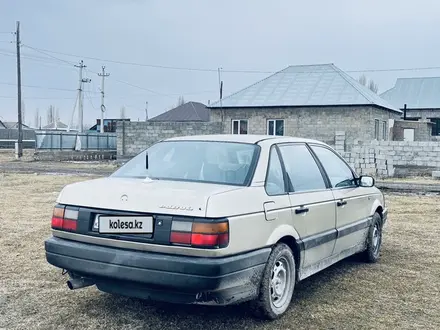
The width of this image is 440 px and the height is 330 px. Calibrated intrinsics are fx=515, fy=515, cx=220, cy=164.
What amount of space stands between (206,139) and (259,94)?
23234 millimetres

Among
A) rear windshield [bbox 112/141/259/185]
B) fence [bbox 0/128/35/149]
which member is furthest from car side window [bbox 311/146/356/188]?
fence [bbox 0/128/35/149]

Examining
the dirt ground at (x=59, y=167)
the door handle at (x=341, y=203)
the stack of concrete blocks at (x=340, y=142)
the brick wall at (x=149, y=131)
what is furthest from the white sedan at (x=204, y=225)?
the brick wall at (x=149, y=131)

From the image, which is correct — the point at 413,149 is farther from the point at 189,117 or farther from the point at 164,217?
the point at 189,117

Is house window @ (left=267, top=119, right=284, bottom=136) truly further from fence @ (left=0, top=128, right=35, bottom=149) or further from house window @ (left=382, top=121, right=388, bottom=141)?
fence @ (left=0, top=128, right=35, bottom=149)

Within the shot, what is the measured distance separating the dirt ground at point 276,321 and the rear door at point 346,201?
1.42ft

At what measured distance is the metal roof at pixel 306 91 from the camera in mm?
25516

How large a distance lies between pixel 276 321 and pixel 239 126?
23.4 meters

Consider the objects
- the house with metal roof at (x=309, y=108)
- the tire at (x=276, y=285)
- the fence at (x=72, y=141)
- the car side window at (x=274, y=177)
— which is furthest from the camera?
the fence at (x=72, y=141)

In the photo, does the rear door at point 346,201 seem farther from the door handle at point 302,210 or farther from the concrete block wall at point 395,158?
the concrete block wall at point 395,158

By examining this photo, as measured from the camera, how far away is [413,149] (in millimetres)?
19266

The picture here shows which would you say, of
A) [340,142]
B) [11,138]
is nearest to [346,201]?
[340,142]

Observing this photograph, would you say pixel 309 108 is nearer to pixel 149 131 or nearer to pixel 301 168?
pixel 149 131

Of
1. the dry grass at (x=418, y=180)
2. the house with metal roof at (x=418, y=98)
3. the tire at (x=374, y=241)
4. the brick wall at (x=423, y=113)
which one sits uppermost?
the house with metal roof at (x=418, y=98)

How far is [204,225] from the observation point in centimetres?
341
